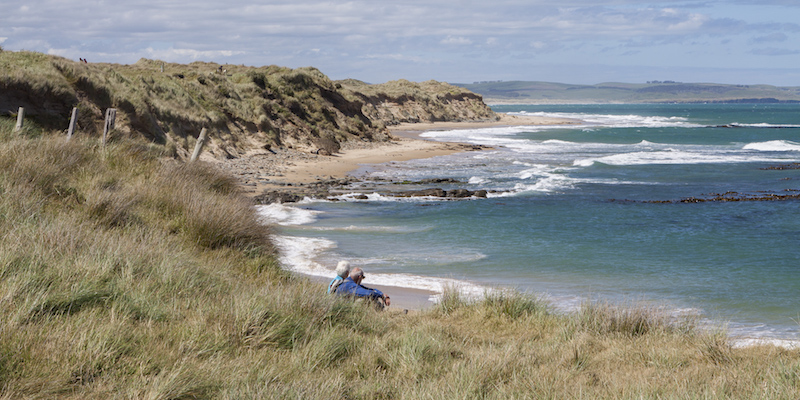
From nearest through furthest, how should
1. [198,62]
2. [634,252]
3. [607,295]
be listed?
[607,295] < [634,252] < [198,62]

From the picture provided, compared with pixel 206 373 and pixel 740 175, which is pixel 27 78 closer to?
pixel 206 373

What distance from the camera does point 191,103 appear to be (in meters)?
33.7

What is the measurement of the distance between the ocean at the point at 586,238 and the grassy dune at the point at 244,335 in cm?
228

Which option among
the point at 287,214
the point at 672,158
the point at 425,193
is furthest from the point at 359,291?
the point at 672,158

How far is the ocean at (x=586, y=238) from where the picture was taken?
12.2m

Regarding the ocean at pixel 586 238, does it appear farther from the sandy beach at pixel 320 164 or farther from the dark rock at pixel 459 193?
the sandy beach at pixel 320 164

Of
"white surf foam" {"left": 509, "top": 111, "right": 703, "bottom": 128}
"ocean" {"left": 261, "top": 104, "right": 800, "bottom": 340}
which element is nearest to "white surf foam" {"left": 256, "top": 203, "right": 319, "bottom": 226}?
"ocean" {"left": 261, "top": 104, "right": 800, "bottom": 340}

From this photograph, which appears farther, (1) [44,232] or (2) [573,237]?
(2) [573,237]

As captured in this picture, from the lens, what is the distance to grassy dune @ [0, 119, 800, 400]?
414 centimetres

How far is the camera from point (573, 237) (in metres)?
18.1

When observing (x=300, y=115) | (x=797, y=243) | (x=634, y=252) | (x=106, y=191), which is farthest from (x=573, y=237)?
(x=300, y=115)

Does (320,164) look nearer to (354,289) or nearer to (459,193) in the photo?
(459,193)

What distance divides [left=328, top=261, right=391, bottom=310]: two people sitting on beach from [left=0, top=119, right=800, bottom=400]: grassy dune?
0.41 m

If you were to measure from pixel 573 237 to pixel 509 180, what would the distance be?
43.2ft
